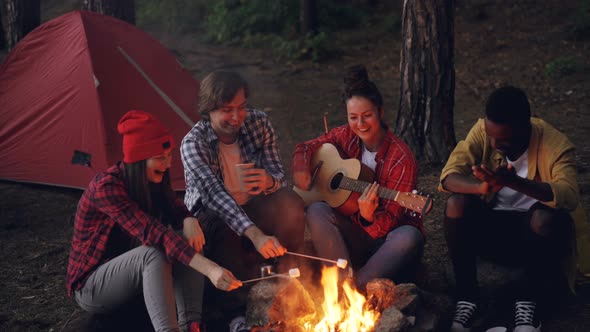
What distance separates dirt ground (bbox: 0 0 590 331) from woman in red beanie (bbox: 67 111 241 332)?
0.46 meters

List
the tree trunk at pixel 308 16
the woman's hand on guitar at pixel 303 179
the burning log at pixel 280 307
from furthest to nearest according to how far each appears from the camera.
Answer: the tree trunk at pixel 308 16 → the woman's hand on guitar at pixel 303 179 → the burning log at pixel 280 307

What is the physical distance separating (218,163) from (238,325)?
3.30 feet

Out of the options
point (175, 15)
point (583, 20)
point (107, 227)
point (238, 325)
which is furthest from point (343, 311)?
point (175, 15)

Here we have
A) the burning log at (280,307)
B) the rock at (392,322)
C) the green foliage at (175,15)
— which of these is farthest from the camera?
the green foliage at (175,15)

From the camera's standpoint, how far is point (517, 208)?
11.7 ft

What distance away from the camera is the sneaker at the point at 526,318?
325cm

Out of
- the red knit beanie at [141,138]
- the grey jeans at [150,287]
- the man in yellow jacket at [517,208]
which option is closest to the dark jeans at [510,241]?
the man in yellow jacket at [517,208]

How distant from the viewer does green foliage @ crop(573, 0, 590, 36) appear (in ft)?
33.6

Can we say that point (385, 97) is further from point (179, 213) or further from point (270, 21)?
point (179, 213)

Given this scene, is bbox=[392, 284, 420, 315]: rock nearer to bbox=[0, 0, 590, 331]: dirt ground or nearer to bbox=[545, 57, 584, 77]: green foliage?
bbox=[0, 0, 590, 331]: dirt ground

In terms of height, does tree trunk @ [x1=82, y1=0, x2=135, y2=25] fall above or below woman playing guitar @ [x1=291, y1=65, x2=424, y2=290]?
above

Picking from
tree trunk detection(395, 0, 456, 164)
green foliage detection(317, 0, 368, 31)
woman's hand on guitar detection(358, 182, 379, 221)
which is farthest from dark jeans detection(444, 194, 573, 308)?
green foliage detection(317, 0, 368, 31)

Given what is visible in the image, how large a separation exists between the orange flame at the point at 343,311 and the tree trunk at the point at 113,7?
504 centimetres

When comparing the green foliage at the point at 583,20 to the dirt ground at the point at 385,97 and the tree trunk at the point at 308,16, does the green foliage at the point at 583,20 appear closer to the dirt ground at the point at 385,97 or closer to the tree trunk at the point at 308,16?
the dirt ground at the point at 385,97
